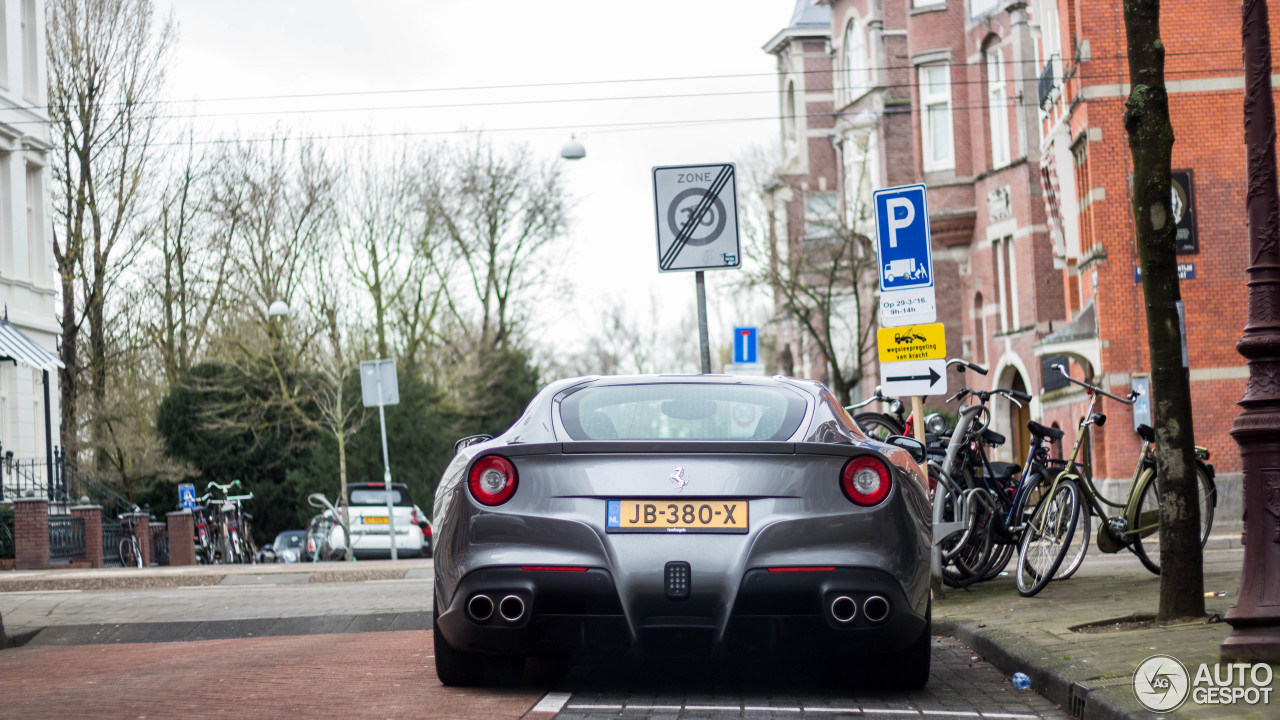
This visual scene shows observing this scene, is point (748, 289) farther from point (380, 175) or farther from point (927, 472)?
point (927, 472)

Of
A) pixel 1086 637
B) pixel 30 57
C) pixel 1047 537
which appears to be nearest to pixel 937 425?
pixel 1047 537

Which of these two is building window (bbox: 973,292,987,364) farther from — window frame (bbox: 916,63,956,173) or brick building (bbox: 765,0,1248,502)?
window frame (bbox: 916,63,956,173)

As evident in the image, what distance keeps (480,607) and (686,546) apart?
2.94ft

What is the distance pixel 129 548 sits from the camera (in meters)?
27.3

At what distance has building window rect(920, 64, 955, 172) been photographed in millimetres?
43906

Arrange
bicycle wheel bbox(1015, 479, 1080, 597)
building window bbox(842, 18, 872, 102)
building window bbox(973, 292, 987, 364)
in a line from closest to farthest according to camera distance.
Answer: bicycle wheel bbox(1015, 479, 1080, 597), building window bbox(973, 292, 987, 364), building window bbox(842, 18, 872, 102)

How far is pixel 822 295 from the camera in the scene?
43594mm

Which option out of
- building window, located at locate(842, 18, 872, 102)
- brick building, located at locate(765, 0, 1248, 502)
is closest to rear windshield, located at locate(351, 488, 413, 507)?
brick building, located at locate(765, 0, 1248, 502)

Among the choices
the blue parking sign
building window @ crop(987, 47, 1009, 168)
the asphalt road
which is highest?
building window @ crop(987, 47, 1009, 168)

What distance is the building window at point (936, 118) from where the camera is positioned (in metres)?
43.9

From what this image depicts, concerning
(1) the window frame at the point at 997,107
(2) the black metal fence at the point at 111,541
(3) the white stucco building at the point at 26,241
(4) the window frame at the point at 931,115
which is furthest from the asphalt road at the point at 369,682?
(4) the window frame at the point at 931,115

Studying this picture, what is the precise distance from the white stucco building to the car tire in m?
26.3

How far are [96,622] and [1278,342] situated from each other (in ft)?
28.5

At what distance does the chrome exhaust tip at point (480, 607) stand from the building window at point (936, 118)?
39006mm
